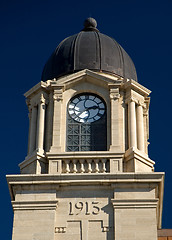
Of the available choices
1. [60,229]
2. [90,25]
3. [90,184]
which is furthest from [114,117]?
[90,25]

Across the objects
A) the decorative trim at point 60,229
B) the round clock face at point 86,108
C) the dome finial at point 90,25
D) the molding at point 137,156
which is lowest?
the decorative trim at point 60,229

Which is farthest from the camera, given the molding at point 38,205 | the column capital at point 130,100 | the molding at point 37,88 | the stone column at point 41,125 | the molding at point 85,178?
the molding at point 37,88

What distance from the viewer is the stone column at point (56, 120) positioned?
128 ft

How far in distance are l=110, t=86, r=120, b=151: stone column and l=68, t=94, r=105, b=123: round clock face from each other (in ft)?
2.21

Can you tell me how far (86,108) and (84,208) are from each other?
19.5 ft

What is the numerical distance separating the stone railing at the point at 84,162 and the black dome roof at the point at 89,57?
5287 millimetres

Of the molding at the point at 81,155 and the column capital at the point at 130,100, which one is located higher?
the column capital at the point at 130,100

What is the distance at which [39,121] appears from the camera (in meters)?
40.1

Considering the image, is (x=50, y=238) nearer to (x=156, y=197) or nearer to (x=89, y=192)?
(x=89, y=192)

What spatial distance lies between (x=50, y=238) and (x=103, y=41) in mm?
11973

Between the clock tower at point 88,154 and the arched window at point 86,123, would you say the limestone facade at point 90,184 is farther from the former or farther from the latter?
the arched window at point 86,123

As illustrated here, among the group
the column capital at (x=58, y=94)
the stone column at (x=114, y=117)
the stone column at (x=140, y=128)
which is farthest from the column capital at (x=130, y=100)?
the column capital at (x=58, y=94)

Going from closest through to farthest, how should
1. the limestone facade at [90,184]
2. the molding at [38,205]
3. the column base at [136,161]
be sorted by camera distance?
1. the limestone facade at [90,184]
2. the molding at [38,205]
3. the column base at [136,161]

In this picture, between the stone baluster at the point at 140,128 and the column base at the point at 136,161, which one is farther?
the stone baluster at the point at 140,128
